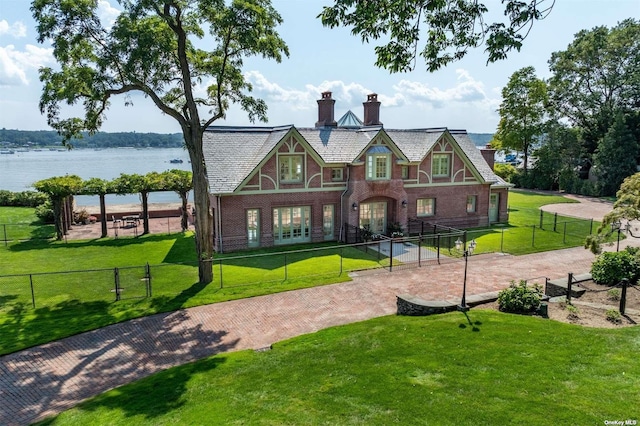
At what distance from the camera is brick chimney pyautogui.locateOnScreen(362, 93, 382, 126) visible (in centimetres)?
3412

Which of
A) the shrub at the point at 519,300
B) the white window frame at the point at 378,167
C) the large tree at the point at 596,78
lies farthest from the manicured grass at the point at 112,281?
the large tree at the point at 596,78

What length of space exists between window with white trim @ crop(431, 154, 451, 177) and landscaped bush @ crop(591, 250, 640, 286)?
1422 centimetres

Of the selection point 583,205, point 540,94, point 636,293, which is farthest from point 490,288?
point 540,94

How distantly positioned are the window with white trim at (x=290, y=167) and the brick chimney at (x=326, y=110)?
849 cm

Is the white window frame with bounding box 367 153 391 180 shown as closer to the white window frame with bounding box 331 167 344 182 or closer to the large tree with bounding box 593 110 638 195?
the white window frame with bounding box 331 167 344 182

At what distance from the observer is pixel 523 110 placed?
5434 centimetres

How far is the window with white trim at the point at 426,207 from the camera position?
2971 cm

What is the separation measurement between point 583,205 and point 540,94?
56.9ft

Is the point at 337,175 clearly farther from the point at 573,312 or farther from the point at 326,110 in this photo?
the point at 573,312

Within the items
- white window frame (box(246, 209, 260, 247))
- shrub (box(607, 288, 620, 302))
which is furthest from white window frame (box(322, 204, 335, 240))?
shrub (box(607, 288, 620, 302))

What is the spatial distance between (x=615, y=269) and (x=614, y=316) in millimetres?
4205

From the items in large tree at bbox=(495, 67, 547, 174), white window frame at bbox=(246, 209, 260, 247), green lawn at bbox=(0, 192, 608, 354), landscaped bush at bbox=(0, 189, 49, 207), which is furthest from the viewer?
large tree at bbox=(495, 67, 547, 174)

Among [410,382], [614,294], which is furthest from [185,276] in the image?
[614,294]

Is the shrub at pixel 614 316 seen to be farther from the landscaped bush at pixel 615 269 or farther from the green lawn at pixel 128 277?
the green lawn at pixel 128 277
